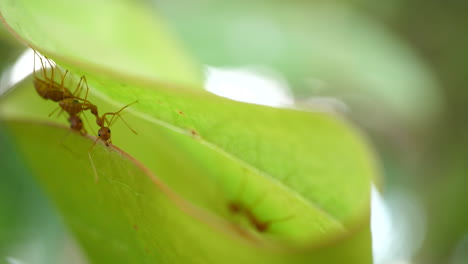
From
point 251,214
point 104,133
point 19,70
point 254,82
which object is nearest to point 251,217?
point 251,214

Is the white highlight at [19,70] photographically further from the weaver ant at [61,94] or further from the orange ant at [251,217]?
the orange ant at [251,217]

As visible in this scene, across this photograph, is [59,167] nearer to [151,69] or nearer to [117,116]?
[117,116]

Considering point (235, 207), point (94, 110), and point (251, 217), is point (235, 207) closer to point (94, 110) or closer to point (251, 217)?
point (251, 217)

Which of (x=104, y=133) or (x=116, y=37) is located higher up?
(x=116, y=37)

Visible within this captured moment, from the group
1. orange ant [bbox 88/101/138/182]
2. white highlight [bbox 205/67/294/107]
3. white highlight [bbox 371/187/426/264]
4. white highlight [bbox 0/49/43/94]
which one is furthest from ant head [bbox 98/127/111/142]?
white highlight [bbox 371/187/426/264]

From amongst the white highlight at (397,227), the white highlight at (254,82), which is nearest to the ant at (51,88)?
the white highlight at (254,82)

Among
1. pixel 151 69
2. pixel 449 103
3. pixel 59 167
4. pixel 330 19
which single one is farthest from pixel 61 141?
pixel 449 103
